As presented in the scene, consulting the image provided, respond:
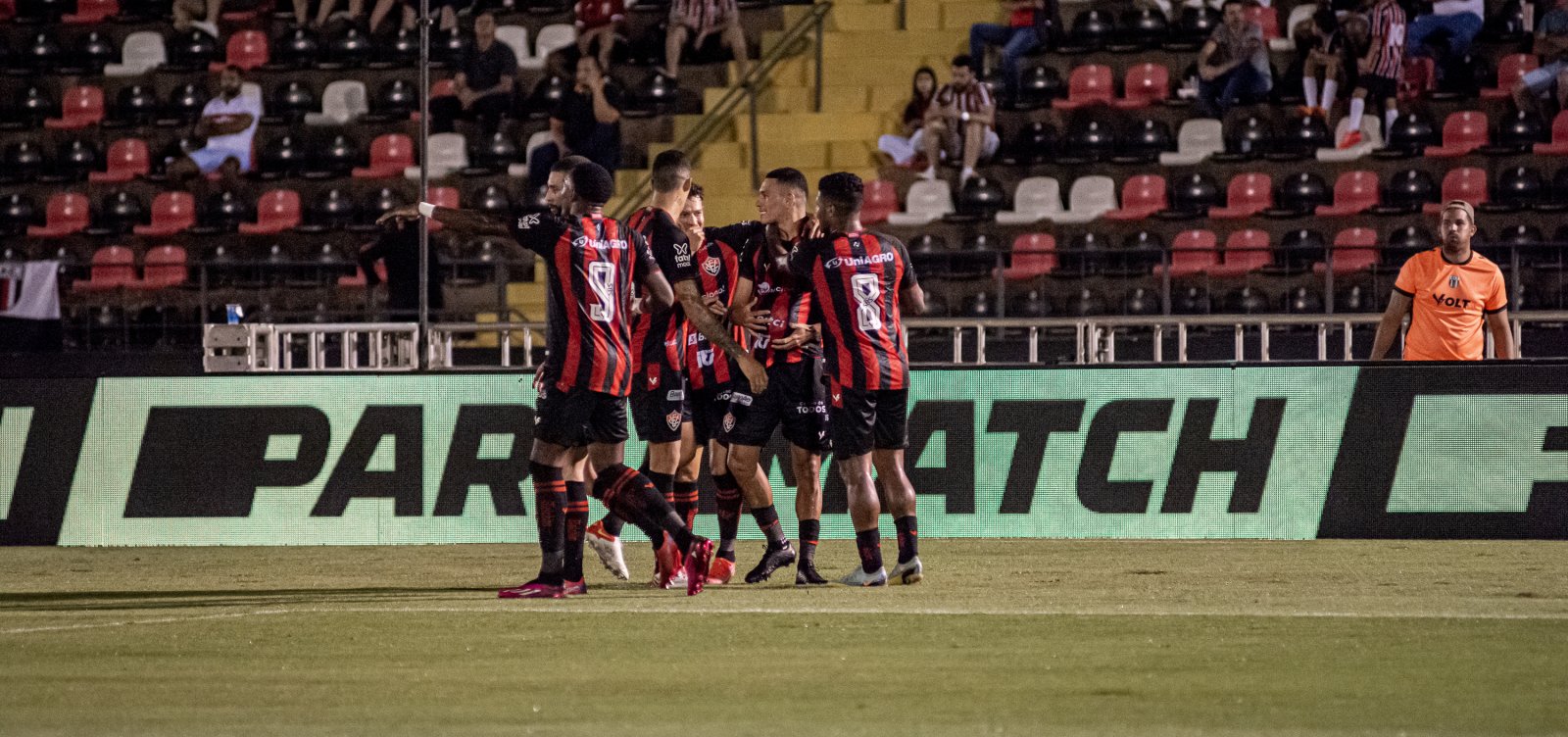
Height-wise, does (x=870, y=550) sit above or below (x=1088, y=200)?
below

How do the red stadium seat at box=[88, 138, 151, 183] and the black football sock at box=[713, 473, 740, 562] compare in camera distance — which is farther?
the red stadium seat at box=[88, 138, 151, 183]

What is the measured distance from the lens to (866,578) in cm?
1085

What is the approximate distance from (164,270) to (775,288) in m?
14.1

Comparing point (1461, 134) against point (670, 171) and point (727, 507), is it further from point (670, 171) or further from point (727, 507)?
point (670, 171)

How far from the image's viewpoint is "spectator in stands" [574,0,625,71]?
24562mm

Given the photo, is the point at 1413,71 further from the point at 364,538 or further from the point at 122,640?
the point at 122,640

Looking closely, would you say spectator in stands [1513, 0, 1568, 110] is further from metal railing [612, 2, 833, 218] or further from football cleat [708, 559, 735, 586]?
football cleat [708, 559, 735, 586]

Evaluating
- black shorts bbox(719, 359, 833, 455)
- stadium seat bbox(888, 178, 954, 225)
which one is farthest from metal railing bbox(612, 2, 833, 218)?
black shorts bbox(719, 359, 833, 455)

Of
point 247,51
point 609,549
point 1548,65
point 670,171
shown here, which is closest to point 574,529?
point 609,549

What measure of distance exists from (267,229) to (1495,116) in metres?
13.1

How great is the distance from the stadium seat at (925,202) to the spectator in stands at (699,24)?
307 centimetres

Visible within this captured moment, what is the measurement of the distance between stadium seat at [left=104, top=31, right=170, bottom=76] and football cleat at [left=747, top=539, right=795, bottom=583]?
17494mm

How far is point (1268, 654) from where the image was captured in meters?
7.82

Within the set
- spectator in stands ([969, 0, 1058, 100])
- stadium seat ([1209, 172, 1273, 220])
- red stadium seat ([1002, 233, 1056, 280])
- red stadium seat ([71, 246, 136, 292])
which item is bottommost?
red stadium seat ([71, 246, 136, 292])
